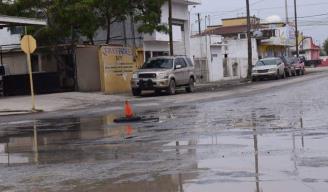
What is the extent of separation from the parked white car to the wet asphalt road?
3209cm

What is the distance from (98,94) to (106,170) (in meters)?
24.3

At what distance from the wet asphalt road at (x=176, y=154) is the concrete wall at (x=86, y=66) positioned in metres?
17.4

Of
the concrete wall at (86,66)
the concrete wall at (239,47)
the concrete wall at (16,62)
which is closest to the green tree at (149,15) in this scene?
the concrete wall at (86,66)

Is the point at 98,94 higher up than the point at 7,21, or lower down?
lower down

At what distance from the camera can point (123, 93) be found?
1416 inches

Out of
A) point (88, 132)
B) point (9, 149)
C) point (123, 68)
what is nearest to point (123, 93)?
point (123, 68)

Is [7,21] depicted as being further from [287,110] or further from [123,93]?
[287,110]

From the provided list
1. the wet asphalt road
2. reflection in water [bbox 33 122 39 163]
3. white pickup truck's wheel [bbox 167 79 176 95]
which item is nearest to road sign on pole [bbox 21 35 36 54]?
the wet asphalt road

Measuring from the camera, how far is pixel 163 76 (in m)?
32.5

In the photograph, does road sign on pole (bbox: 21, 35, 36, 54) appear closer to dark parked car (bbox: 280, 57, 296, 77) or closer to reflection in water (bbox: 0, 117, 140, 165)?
reflection in water (bbox: 0, 117, 140, 165)

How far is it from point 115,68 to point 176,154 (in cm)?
2589

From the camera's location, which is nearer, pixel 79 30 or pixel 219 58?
pixel 79 30

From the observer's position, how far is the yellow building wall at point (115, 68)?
35.3 metres

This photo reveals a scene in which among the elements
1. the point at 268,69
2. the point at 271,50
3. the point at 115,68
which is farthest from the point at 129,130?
the point at 271,50
